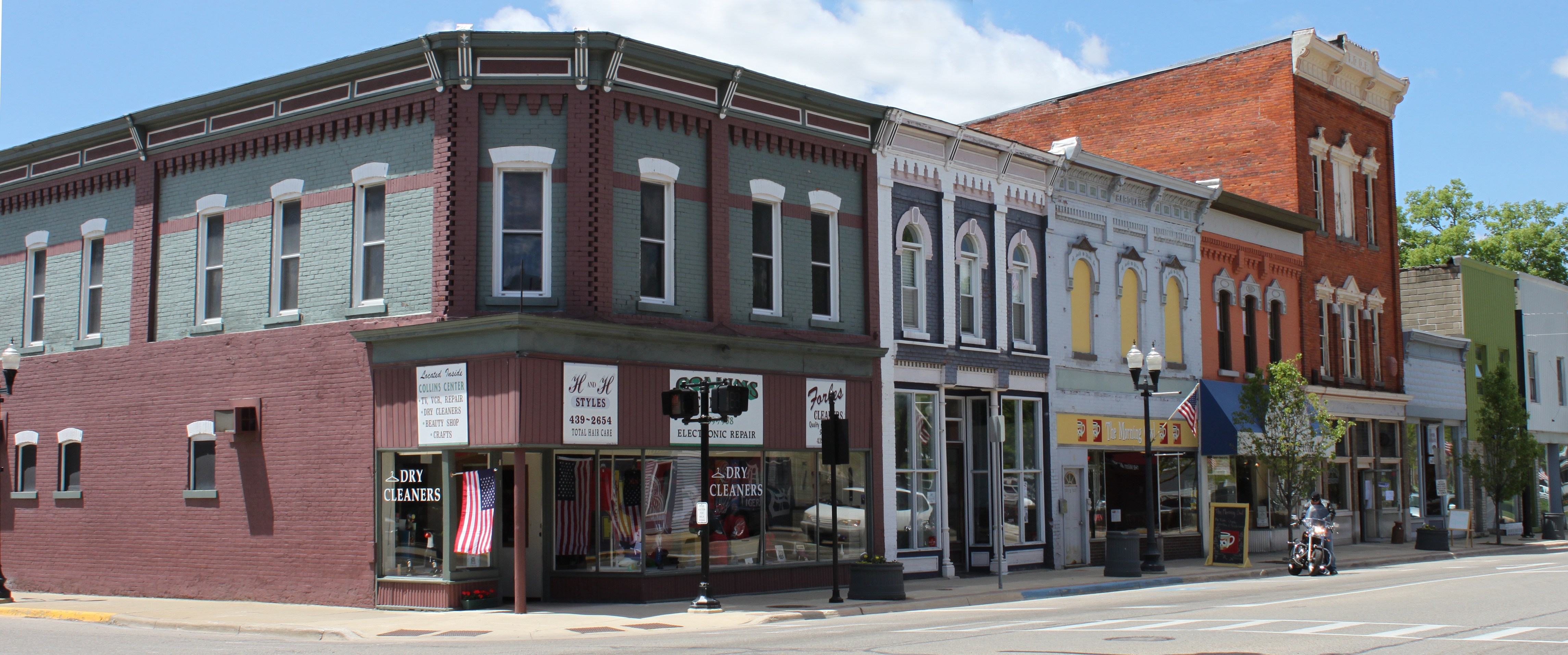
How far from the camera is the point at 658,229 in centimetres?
2117

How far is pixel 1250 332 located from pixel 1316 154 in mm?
6892

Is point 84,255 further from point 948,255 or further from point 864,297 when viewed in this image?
point 948,255

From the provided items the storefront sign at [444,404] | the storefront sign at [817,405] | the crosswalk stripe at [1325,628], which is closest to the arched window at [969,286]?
the storefront sign at [817,405]

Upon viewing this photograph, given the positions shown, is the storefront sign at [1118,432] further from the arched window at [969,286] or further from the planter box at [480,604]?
the planter box at [480,604]

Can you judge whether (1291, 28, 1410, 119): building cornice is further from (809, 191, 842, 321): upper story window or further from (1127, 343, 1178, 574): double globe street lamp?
(809, 191, 842, 321): upper story window

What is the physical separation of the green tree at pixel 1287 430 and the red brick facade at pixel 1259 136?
18.4ft

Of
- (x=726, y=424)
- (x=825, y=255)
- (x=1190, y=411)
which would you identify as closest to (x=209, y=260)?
(x=726, y=424)

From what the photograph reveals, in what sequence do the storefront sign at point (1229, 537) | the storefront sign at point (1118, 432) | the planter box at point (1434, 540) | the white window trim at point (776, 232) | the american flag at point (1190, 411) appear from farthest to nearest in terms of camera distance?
the planter box at point (1434, 540) → the american flag at point (1190, 411) → the storefront sign at point (1229, 537) → the storefront sign at point (1118, 432) → the white window trim at point (776, 232)

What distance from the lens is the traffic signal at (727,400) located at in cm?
1845

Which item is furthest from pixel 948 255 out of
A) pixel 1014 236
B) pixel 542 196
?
pixel 542 196

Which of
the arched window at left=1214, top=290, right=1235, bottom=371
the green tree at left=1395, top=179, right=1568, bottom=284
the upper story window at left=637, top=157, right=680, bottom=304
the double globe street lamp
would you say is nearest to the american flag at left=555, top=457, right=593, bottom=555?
the upper story window at left=637, top=157, right=680, bottom=304

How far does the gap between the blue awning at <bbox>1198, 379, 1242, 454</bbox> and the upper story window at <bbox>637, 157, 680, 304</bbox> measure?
16.4 metres

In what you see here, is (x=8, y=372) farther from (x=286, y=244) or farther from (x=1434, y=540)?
(x=1434, y=540)

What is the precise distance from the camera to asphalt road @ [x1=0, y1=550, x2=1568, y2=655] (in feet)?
43.4
